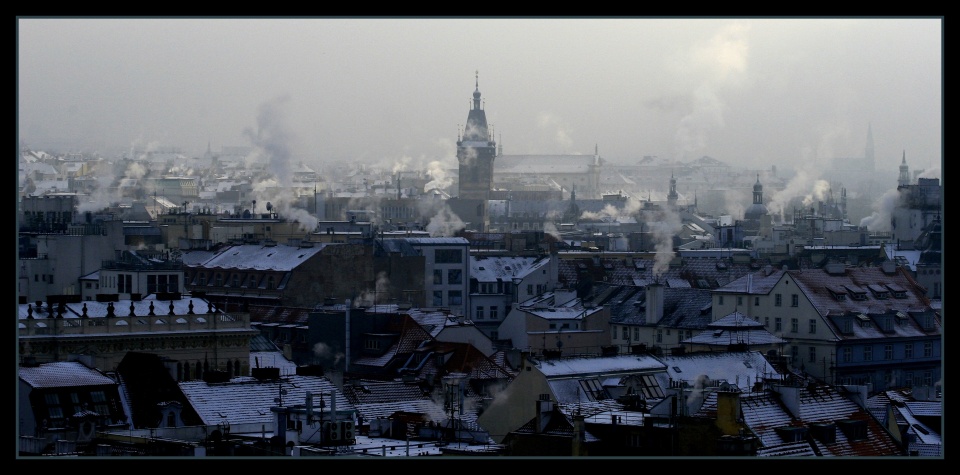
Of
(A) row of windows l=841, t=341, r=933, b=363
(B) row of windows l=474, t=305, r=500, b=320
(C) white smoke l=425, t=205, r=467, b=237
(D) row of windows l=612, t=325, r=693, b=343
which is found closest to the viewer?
(A) row of windows l=841, t=341, r=933, b=363

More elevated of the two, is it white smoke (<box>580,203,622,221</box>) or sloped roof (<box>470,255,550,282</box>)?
white smoke (<box>580,203,622,221</box>)

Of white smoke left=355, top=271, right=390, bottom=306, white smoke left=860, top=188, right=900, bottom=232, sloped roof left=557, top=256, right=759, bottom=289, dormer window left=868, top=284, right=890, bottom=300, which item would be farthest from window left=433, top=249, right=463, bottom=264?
white smoke left=860, top=188, right=900, bottom=232

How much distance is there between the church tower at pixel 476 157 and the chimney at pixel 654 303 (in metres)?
109

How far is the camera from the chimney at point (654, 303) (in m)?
41.3

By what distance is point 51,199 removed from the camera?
86.4m

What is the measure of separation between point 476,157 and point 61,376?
131150 mm

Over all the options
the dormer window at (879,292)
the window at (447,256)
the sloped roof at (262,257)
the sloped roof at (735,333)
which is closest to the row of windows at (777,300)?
the sloped roof at (735,333)

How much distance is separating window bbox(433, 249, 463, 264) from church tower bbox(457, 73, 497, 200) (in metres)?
98.5

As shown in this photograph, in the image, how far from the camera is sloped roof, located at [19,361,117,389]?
861 inches

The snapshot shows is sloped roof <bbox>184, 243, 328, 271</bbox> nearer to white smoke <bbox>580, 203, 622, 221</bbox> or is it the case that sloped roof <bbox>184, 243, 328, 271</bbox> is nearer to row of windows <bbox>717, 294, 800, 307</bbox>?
row of windows <bbox>717, 294, 800, 307</bbox>

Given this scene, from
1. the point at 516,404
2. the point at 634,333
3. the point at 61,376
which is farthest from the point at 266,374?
the point at 634,333

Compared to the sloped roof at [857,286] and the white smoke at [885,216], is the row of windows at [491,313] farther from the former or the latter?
the white smoke at [885,216]
